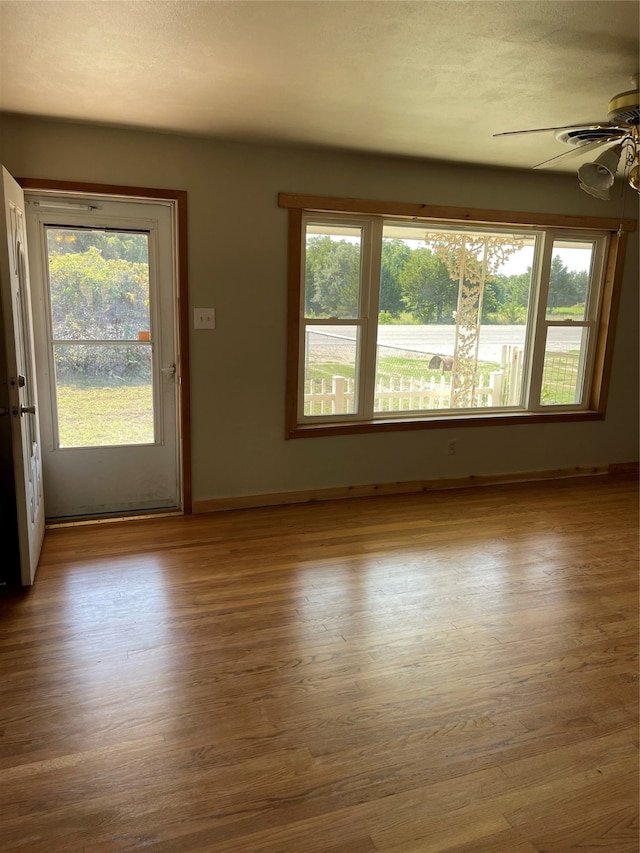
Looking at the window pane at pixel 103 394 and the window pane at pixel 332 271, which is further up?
the window pane at pixel 332 271

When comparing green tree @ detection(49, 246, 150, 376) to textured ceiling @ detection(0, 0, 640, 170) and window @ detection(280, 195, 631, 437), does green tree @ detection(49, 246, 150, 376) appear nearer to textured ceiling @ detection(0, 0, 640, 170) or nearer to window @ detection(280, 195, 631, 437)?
textured ceiling @ detection(0, 0, 640, 170)

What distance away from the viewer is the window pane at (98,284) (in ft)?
11.4

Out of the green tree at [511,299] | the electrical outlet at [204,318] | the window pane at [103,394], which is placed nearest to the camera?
the window pane at [103,394]

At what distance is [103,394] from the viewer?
3.70 m

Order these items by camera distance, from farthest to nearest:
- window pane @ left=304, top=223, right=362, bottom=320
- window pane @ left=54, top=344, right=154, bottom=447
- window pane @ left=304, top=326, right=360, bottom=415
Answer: window pane @ left=304, top=326, right=360, bottom=415, window pane @ left=304, top=223, right=362, bottom=320, window pane @ left=54, top=344, right=154, bottom=447

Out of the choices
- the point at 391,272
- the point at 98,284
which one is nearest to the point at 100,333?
the point at 98,284

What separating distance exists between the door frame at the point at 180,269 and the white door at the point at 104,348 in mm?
75

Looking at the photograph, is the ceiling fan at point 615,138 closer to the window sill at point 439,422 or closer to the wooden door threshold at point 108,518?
the window sill at point 439,422

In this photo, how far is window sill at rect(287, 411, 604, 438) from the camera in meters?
4.18

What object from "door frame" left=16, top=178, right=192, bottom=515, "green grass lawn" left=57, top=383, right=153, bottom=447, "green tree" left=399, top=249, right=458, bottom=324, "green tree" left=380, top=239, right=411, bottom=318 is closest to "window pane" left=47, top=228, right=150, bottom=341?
"door frame" left=16, top=178, right=192, bottom=515

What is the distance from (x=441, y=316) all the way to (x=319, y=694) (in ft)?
10.2

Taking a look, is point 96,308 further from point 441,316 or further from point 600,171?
point 600,171

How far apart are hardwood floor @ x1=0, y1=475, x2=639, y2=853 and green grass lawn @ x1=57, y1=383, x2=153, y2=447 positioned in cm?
60

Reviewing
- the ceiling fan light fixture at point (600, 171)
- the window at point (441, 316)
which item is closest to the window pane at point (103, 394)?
the window at point (441, 316)
